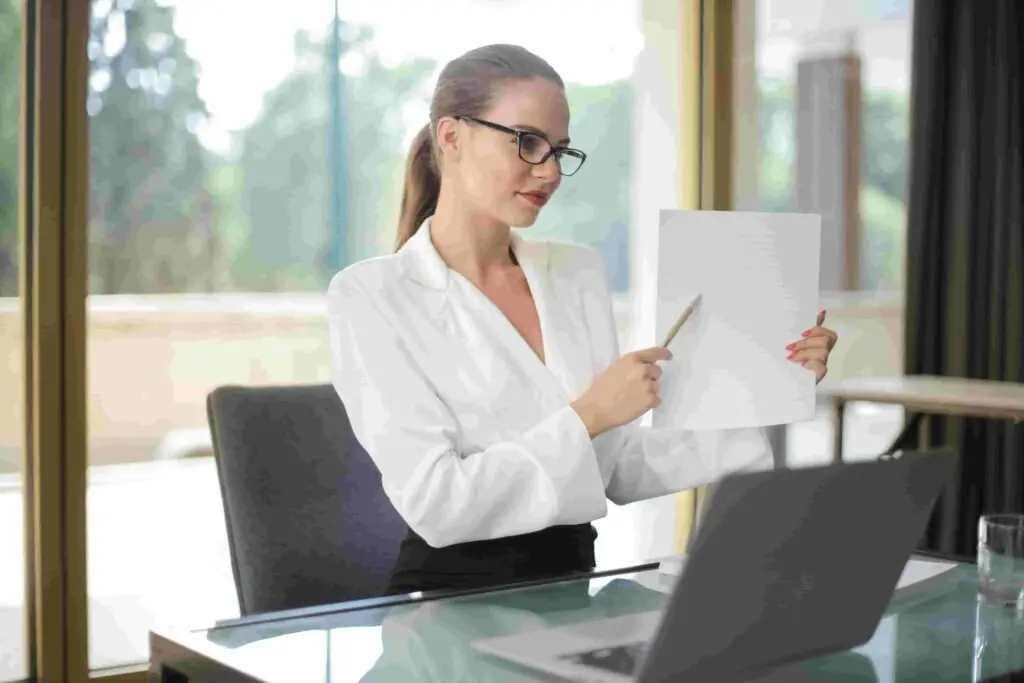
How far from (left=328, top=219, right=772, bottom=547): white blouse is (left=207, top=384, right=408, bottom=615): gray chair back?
0.17 ft

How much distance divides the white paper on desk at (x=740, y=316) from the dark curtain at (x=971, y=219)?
2.68m

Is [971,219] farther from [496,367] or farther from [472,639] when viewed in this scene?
[472,639]

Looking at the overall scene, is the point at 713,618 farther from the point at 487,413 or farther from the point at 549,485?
the point at 487,413

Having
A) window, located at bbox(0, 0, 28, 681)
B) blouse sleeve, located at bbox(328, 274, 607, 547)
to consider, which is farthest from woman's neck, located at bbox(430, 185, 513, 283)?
window, located at bbox(0, 0, 28, 681)

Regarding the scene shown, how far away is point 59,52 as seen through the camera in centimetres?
290

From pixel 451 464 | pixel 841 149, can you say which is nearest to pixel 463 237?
pixel 451 464

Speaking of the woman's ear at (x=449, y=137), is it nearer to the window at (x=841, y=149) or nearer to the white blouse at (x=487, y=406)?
the white blouse at (x=487, y=406)

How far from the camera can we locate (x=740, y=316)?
4.98 feet

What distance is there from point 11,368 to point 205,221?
1.89ft

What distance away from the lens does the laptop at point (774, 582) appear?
3.10ft

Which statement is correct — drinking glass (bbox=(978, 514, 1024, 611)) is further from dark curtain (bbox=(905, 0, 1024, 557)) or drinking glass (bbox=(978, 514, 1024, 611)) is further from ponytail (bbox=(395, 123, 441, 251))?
dark curtain (bbox=(905, 0, 1024, 557))

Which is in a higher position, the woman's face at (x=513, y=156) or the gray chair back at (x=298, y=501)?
the woman's face at (x=513, y=156)

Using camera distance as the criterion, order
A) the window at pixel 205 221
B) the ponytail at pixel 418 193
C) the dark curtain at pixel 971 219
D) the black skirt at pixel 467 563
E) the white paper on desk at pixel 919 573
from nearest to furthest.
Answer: the white paper on desk at pixel 919 573
the black skirt at pixel 467 563
the ponytail at pixel 418 193
the window at pixel 205 221
the dark curtain at pixel 971 219

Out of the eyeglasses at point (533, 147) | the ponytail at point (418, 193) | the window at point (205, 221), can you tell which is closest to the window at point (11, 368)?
the window at point (205, 221)
